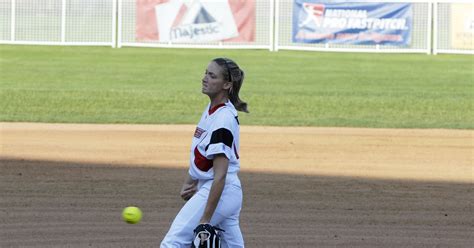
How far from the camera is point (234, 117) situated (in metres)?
6.64

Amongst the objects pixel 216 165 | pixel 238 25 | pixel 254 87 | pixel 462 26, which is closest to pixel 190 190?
pixel 216 165

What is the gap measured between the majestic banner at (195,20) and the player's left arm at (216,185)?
2955 cm

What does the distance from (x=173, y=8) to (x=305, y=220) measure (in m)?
25.4

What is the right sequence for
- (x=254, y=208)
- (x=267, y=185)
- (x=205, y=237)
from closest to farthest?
(x=205, y=237)
(x=254, y=208)
(x=267, y=185)

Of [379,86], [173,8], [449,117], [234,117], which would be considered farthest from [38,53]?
[234,117]

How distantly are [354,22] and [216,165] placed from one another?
29417 mm

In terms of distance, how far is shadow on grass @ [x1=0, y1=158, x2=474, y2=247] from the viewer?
1017cm

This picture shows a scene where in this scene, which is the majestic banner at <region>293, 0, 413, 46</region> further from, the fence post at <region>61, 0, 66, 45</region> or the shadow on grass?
the shadow on grass

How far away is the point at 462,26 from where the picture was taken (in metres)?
35.4

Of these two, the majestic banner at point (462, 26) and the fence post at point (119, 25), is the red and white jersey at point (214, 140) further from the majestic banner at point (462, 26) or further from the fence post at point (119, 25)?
the fence post at point (119, 25)

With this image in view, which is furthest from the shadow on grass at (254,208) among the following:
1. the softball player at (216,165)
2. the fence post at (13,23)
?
the fence post at (13,23)

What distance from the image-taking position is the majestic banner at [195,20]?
35.8 metres

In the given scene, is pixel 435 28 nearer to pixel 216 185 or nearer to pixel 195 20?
pixel 195 20

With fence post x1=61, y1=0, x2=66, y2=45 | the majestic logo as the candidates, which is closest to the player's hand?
the majestic logo
